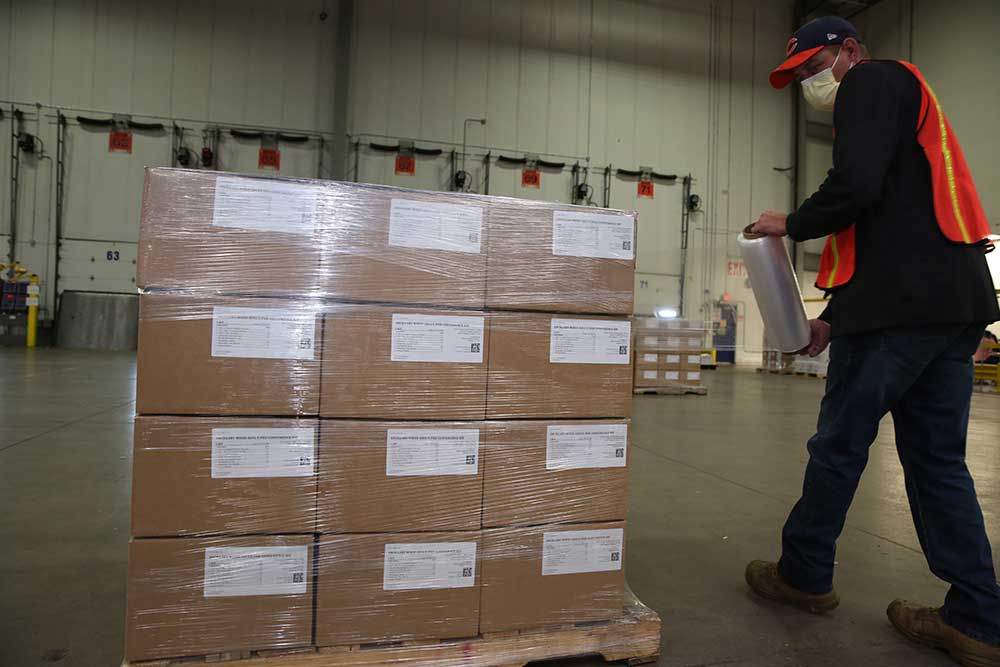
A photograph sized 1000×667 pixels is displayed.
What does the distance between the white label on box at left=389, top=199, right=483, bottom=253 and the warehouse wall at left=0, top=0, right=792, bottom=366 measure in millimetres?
11421

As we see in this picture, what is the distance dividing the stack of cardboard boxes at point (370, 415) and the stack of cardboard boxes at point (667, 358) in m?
7.26

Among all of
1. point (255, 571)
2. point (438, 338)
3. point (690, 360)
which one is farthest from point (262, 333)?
point (690, 360)

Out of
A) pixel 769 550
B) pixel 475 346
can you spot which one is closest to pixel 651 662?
pixel 475 346

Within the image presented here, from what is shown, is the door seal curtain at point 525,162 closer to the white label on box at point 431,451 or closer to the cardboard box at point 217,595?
the white label on box at point 431,451

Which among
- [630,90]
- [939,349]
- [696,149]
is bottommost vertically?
[939,349]

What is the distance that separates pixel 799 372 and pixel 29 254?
15.2 metres

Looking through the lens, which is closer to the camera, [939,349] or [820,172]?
[939,349]

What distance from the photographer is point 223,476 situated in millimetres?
1304

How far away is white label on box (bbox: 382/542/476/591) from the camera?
1.40m

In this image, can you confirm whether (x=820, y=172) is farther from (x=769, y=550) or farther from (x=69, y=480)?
(x=69, y=480)

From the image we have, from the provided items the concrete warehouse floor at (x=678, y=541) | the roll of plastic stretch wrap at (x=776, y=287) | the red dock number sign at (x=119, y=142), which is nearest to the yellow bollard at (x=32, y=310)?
the red dock number sign at (x=119, y=142)

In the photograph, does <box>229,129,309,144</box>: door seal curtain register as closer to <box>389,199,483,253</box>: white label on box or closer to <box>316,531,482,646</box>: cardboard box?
<box>389,199,483,253</box>: white label on box

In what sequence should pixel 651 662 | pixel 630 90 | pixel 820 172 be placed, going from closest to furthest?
pixel 651 662 → pixel 630 90 → pixel 820 172

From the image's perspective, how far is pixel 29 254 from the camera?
449 inches
